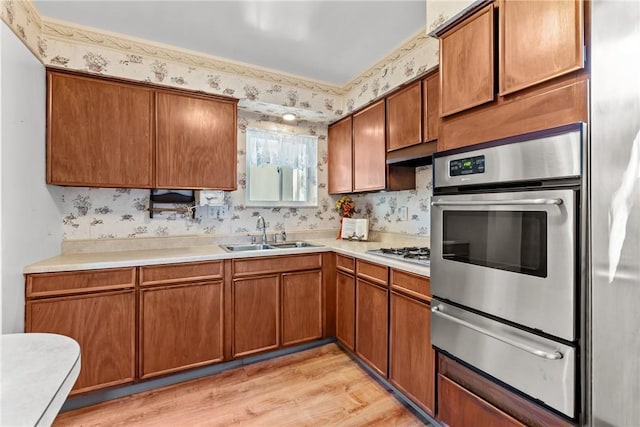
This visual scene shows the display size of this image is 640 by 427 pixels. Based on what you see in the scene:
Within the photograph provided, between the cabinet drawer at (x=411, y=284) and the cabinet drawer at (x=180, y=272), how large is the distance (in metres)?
1.30

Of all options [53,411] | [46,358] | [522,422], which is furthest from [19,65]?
[522,422]

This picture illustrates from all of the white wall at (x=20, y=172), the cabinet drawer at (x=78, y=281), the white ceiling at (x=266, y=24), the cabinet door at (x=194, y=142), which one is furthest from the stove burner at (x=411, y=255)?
the white wall at (x=20, y=172)

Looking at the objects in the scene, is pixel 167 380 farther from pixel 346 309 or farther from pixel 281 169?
pixel 281 169

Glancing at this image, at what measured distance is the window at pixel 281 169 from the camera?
315cm

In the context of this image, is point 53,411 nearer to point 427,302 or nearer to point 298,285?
point 427,302

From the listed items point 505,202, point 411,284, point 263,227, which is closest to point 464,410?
point 411,284

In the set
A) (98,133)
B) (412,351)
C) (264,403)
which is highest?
(98,133)

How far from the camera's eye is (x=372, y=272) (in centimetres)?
226

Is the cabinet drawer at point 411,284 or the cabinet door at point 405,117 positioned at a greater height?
the cabinet door at point 405,117

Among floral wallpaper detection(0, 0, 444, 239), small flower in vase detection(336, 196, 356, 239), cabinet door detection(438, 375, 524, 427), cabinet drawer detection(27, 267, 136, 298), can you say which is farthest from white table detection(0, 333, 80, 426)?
small flower in vase detection(336, 196, 356, 239)

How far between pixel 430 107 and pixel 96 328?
8.77 ft

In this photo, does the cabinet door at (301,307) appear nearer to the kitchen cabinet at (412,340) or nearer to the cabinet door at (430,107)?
the kitchen cabinet at (412,340)

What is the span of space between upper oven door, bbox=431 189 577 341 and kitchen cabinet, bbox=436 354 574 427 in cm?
34

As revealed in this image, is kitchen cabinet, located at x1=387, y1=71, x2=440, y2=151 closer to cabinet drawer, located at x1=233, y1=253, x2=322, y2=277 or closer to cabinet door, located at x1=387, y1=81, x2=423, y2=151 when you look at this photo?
cabinet door, located at x1=387, y1=81, x2=423, y2=151
